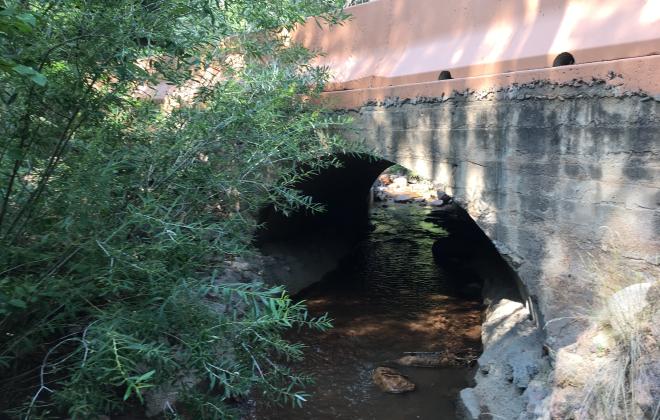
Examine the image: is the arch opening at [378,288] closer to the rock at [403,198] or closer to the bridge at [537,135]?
the bridge at [537,135]

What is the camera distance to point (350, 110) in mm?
5270

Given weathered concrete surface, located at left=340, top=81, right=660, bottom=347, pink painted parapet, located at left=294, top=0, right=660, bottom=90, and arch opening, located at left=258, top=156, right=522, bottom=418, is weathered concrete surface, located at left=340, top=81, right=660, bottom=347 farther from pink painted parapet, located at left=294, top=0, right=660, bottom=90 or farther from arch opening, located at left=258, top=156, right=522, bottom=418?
arch opening, located at left=258, top=156, right=522, bottom=418

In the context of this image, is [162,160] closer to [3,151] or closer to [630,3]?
[3,151]

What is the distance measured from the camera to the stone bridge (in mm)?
3178

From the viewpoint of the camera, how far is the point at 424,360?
5141mm

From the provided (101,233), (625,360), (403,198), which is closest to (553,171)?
(625,360)

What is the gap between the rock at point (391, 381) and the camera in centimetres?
462

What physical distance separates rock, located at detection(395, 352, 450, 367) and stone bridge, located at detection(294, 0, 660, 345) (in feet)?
5.20

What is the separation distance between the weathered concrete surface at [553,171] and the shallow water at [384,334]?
1365 mm

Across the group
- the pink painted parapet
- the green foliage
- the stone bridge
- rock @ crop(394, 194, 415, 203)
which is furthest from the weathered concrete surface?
rock @ crop(394, 194, 415, 203)

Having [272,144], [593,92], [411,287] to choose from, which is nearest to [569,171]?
[593,92]

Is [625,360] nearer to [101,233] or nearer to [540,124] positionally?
[540,124]

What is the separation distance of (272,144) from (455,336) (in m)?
3.23

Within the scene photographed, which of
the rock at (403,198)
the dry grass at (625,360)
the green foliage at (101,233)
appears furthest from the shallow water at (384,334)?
the rock at (403,198)
